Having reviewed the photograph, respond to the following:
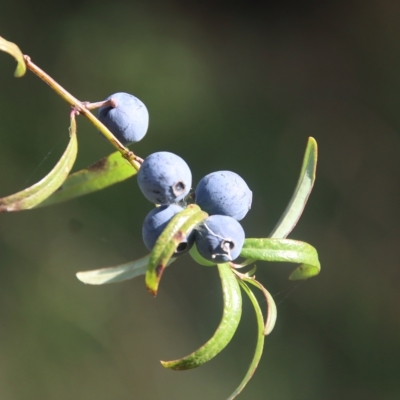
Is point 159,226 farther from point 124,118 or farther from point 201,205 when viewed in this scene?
point 124,118

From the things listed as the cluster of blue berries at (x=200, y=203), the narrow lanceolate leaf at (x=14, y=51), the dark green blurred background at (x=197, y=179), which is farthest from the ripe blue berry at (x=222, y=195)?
the dark green blurred background at (x=197, y=179)

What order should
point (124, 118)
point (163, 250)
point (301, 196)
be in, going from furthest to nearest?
point (301, 196), point (124, 118), point (163, 250)

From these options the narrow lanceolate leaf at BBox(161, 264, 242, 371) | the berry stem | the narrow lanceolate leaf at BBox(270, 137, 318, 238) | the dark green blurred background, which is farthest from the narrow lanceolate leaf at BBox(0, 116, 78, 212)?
the dark green blurred background

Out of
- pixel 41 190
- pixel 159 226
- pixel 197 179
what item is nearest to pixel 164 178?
pixel 159 226

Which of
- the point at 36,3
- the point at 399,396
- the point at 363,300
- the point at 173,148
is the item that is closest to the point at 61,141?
the point at 173,148

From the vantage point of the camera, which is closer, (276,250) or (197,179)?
(276,250)

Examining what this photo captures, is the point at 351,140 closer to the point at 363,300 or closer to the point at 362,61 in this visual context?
the point at 362,61

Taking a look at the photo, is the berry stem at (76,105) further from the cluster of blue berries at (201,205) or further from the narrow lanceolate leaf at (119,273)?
the narrow lanceolate leaf at (119,273)
